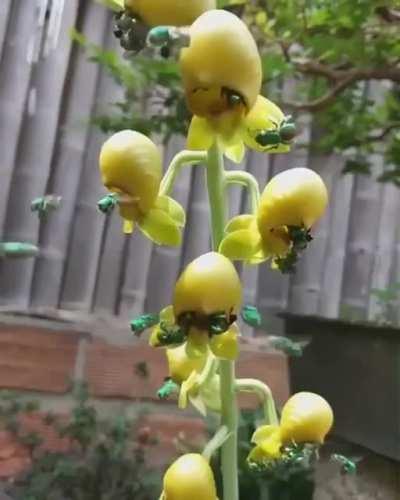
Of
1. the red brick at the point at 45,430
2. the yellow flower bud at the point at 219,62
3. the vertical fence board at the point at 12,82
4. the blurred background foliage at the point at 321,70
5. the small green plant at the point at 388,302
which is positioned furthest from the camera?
the small green plant at the point at 388,302

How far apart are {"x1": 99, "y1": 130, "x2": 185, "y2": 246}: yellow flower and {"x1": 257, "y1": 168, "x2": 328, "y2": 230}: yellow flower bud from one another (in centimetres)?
4

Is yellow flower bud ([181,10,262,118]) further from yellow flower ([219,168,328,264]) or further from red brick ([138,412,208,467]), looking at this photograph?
red brick ([138,412,208,467])

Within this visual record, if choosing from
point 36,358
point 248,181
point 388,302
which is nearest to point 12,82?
point 36,358

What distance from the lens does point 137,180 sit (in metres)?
0.32

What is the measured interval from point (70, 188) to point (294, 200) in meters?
0.75

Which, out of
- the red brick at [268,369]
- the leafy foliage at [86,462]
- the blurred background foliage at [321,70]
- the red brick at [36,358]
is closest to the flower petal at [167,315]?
the blurred background foliage at [321,70]

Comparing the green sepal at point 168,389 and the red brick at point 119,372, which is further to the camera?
the red brick at point 119,372

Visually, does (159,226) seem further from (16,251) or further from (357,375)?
(357,375)

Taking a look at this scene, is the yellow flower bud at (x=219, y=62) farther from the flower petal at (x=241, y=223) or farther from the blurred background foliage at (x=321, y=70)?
the blurred background foliage at (x=321, y=70)

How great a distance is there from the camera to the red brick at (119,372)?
96 centimetres

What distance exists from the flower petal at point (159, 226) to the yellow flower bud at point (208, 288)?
0.04 meters

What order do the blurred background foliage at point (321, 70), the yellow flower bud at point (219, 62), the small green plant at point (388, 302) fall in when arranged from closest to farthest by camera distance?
the yellow flower bud at point (219, 62) → the blurred background foliage at point (321, 70) → the small green plant at point (388, 302)

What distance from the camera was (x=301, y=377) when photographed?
110 cm

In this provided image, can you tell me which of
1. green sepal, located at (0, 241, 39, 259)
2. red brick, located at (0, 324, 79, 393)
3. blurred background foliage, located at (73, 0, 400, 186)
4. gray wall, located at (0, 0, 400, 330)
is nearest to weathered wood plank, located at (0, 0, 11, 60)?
gray wall, located at (0, 0, 400, 330)
